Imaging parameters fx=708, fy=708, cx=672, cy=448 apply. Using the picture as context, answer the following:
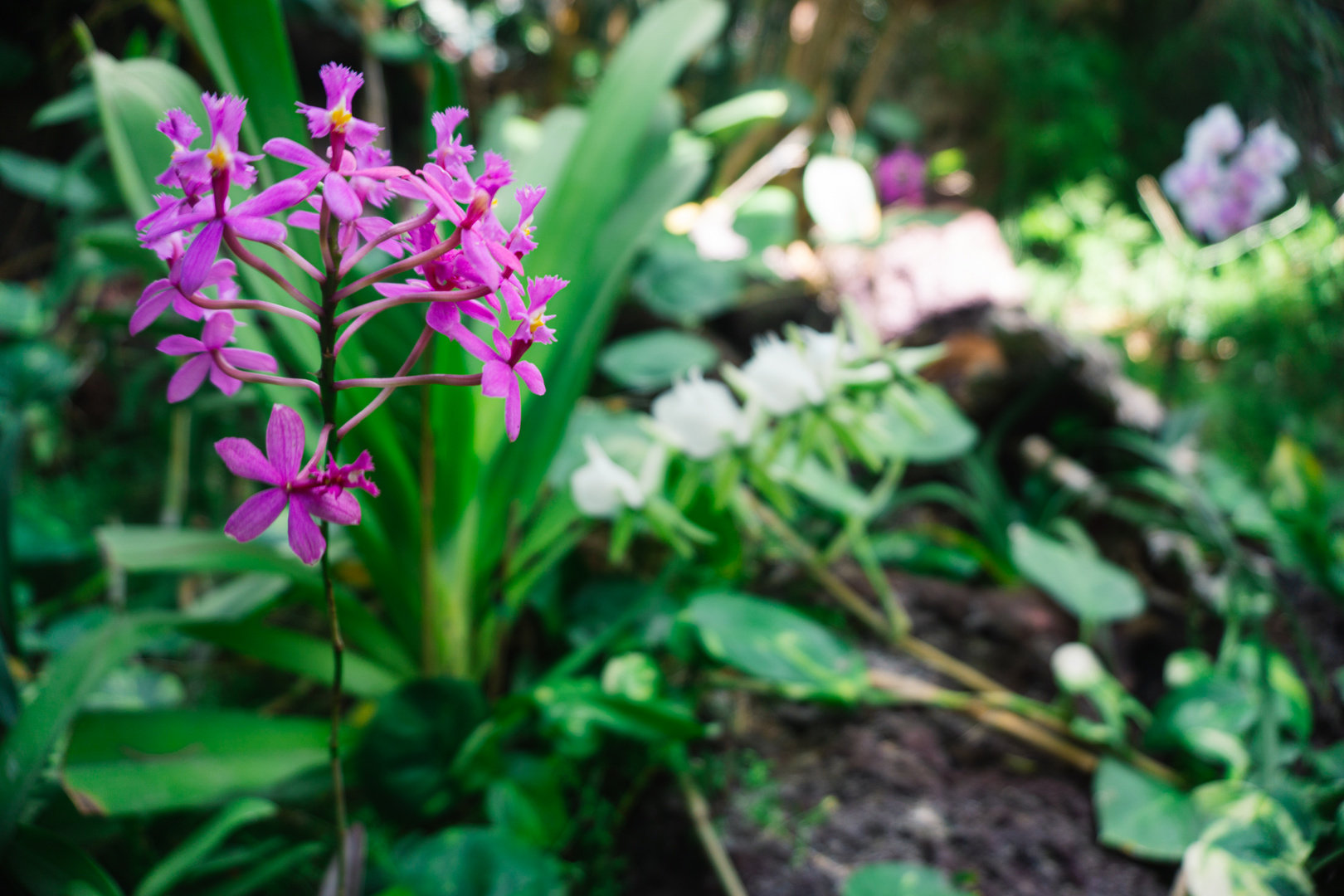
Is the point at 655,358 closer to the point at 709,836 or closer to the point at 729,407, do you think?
the point at 729,407

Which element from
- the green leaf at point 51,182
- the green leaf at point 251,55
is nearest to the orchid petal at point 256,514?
the green leaf at point 251,55

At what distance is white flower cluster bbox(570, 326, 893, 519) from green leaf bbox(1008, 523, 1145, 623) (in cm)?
31

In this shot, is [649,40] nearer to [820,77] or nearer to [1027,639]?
[1027,639]

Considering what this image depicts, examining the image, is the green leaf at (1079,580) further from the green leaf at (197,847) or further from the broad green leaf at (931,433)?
the green leaf at (197,847)

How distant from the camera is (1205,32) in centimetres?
161

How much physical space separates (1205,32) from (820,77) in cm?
86

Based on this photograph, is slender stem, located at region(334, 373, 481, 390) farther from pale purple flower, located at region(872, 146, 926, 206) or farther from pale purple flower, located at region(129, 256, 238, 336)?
pale purple flower, located at region(872, 146, 926, 206)

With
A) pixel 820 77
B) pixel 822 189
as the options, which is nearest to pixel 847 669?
pixel 822 189

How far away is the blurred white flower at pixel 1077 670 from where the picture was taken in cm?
69

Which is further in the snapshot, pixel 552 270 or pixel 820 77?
pixel 820 77

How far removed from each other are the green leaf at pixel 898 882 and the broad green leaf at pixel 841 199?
936 millimetres

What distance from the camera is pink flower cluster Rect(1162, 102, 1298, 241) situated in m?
1.12

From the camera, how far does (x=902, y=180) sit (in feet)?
5.94

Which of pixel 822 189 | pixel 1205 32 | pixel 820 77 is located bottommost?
pixel 822 189
